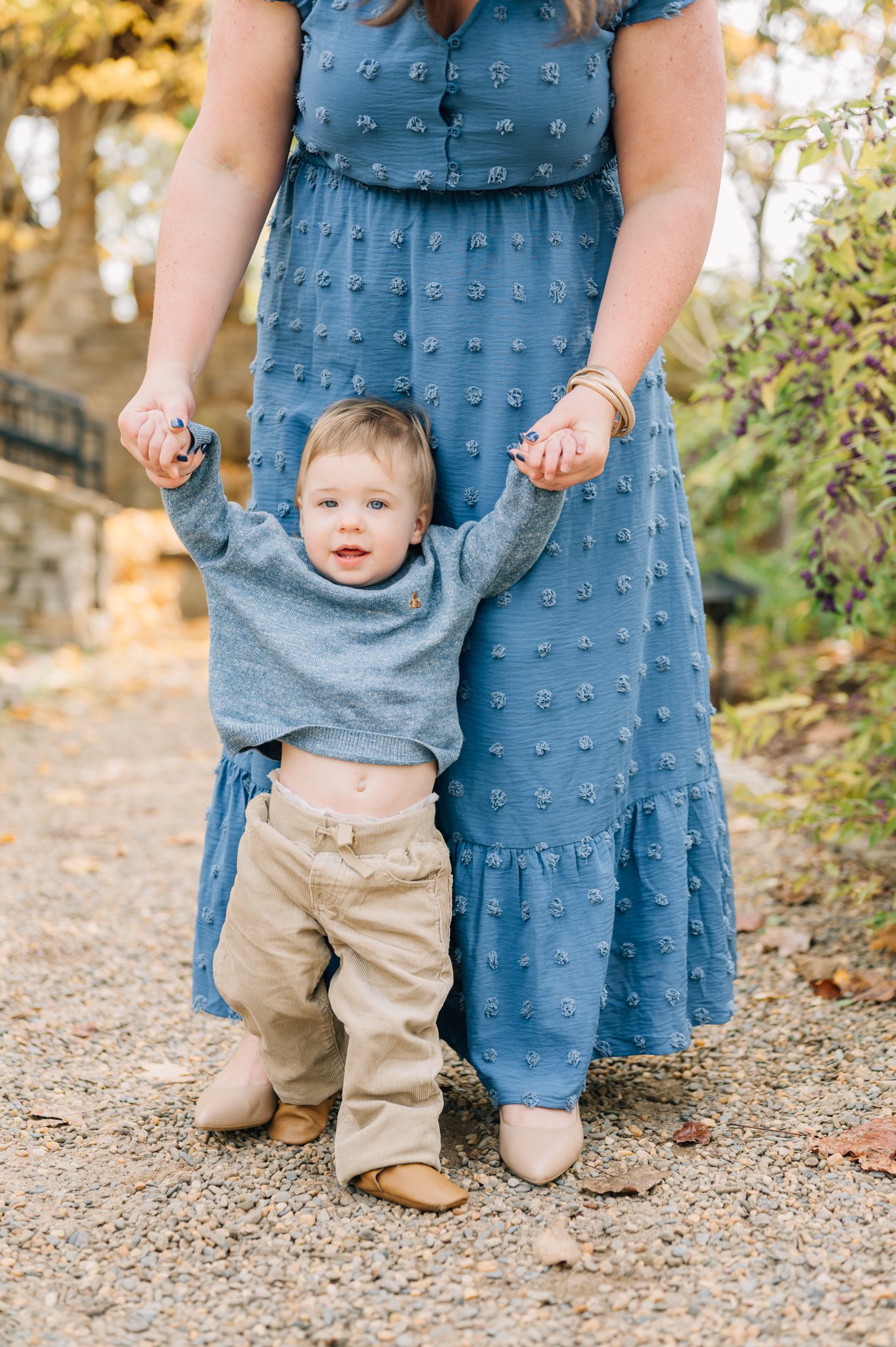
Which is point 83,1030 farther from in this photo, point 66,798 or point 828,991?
point 66,798

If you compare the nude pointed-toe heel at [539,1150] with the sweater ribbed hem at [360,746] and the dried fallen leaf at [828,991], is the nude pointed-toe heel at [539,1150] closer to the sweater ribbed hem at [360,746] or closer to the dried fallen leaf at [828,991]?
the sweater ribbed hem at [360,746]

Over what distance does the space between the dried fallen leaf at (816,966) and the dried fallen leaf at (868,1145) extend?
63 cm

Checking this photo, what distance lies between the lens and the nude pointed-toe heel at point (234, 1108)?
1833 millimetres

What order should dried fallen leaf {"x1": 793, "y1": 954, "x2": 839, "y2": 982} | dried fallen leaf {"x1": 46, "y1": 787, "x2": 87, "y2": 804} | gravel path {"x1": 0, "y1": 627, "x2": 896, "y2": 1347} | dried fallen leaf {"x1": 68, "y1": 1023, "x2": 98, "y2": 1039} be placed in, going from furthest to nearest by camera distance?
dried fallen leaf {"x1": 46, "y1": 787, "x2": 87, "y2": 804}, dried fallen leaf {"x1": 793, "y1": 954, "x2": 839, "y2": 982}, dried fallen leaf {"x1": 68, "y1": 1023, "x2": 98, "y2": 1039}, gravel path {"x1": 0, "y1": 627, "x2": 896, "y2": 1347}

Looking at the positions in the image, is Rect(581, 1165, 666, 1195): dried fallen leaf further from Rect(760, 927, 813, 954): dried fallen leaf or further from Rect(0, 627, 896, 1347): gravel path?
Rect(760, 927, 813, 954): dried fallen leaf

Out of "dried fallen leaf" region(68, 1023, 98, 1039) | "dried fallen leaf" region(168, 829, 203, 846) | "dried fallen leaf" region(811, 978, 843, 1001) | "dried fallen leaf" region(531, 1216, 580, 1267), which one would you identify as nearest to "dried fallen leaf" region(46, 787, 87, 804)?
"dried fallen leaf" region(168, 829, 203, 846)

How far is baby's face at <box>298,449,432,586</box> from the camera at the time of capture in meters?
1.64

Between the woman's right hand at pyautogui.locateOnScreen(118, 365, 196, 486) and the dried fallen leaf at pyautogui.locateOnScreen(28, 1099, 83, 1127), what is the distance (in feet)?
3.46

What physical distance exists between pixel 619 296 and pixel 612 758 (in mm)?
650

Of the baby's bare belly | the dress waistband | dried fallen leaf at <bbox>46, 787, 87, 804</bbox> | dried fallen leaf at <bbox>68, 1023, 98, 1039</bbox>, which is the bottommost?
dried fallen leaf at <bbox>68, 1023, 98, 1039</bbox>

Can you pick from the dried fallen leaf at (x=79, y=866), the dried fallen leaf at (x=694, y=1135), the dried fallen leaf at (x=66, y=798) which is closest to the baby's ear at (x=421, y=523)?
the dried fallen leaf at (x=694, y=1135)

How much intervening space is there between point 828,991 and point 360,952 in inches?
47.7

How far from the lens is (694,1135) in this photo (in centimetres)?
186

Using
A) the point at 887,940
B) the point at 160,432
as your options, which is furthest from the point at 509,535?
the point at 887,940
